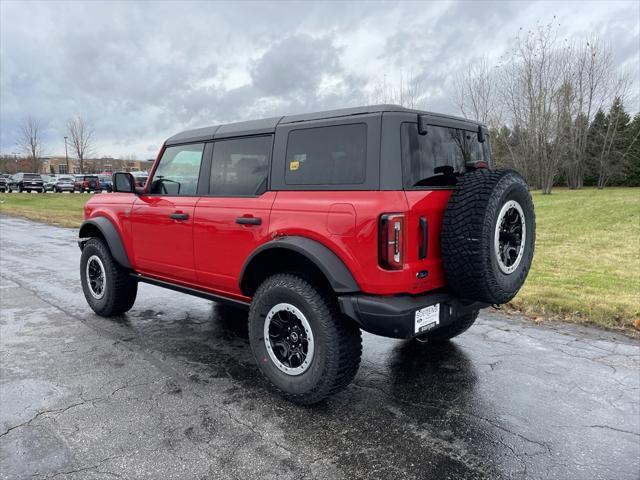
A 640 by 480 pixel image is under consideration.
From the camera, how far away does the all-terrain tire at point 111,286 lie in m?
5.03

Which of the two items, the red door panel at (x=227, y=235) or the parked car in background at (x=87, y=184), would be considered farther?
the parked car in background at (x=87, y=184)

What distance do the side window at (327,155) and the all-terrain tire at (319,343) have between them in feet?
2.36

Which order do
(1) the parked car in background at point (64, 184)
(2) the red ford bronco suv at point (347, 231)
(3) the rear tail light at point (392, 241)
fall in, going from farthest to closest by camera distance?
(1) the parked car in background at point (64, 184), (2) the red ford bronco suv at point (347, 231), (3) the rear tail light at point (392, 241)

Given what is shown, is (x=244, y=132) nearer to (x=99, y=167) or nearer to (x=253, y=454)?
(x=253, y=454)

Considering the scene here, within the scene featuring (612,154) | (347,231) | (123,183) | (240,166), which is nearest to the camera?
(347,231)

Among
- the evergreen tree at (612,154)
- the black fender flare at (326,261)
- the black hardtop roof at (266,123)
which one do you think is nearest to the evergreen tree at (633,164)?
the evergreen tree at (612,154)

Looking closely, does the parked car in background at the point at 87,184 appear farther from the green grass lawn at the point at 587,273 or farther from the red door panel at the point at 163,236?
the red door panel at the point at 163,236

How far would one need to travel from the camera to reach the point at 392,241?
9.14ft

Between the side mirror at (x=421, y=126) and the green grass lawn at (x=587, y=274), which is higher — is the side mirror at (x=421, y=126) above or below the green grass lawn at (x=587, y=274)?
above

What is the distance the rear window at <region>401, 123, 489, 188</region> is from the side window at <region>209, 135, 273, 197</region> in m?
1.13

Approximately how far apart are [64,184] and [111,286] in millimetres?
41169

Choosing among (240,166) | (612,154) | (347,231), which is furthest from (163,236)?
(612,154)

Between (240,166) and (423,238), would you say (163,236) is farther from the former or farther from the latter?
(423,238)

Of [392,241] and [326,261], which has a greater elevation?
[392,241]
